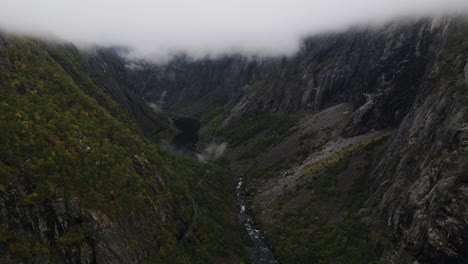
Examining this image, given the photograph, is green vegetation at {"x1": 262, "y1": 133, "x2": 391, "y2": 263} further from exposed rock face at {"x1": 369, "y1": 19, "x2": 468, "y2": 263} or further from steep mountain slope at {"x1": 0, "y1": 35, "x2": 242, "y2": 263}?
steep mountain slope at {"x1": 0, "y1": 35, "x2": 242, "y2": 263}

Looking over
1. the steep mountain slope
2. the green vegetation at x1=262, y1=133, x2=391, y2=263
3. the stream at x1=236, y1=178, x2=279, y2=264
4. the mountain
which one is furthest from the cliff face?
the steep mountain slope

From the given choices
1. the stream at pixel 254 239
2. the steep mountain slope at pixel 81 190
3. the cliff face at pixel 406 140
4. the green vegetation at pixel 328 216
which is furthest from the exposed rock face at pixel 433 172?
the steep mountain slope at pixel 81 190

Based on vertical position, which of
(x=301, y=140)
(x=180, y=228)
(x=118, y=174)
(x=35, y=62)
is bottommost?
(x=301, y=140)

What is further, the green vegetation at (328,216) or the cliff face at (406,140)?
the green vegetation at (328,216)

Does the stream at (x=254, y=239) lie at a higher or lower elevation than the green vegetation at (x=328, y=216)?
lower

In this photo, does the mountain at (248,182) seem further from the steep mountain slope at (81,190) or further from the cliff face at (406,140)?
the cliff face at (406,140)

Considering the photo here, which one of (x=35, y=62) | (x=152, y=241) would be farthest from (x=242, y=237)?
(x=35, y=62)

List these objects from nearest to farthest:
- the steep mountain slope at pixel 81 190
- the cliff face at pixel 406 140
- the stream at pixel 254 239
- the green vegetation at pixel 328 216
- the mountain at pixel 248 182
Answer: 1. the steep mountain slope at pixel 81 190
2. the mountain at pixel 248 182
3. the cliff face at pixel 406 140
4. the green vegetation at pixel 328 216
5. the stream at pixel 254 239

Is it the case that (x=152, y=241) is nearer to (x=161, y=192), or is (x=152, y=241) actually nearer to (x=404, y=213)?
(x=161, y=192)
